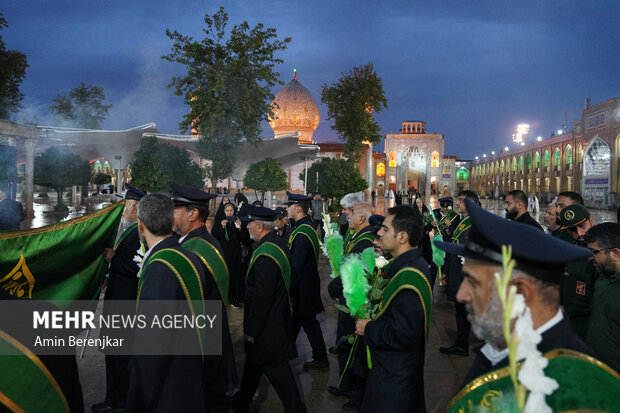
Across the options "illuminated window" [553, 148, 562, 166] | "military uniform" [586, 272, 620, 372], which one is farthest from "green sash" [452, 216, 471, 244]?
"illuminated window" [553, 148, 562, 166]

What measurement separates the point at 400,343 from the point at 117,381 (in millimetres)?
2699

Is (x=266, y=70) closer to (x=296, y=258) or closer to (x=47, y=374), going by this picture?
(x=296, y=258)

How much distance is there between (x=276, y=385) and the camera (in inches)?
149

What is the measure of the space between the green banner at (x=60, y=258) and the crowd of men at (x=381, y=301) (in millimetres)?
Answer: 213

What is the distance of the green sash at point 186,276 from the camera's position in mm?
2811

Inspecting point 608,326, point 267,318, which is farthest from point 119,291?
point 608,326

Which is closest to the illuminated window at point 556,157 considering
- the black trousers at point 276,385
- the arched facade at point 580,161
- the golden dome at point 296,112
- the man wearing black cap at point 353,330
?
the arched facade at point 580,161

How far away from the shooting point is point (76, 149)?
34.8 m

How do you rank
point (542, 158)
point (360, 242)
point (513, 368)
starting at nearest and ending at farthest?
1. point (513, 368)
2. point (360, 242)
3. point (542, 158)

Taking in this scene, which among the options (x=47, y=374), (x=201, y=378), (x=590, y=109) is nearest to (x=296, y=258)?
(x=201, y=378)

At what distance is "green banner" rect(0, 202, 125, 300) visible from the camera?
331cm

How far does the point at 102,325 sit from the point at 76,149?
3527cm

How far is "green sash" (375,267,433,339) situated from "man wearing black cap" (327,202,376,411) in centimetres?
74

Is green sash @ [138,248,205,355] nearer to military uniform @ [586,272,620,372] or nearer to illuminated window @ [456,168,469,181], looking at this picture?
military uniform @ [586,272,620,372]
